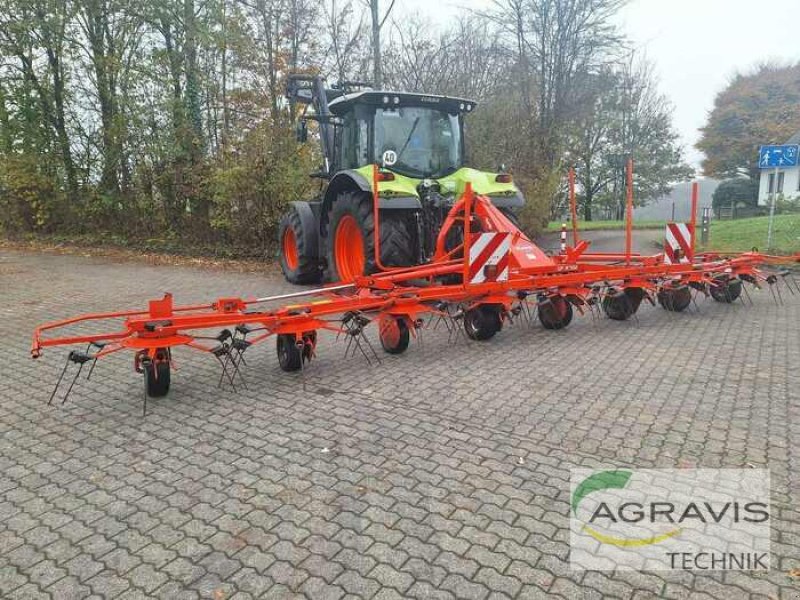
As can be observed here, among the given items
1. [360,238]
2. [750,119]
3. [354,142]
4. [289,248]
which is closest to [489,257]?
[360,238]

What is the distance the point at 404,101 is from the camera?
7.25 m

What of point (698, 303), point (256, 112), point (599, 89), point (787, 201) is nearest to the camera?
point (698, 303)

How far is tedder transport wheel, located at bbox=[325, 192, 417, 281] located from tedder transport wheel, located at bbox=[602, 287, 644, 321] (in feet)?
7.32

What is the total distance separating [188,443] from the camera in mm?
3385

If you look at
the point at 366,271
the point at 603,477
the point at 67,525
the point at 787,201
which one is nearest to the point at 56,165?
the point at 366,271

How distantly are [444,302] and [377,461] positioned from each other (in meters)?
2.41

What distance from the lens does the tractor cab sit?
726 centimetres

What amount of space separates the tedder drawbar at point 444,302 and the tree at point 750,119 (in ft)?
100

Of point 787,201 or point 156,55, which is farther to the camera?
point 787,201

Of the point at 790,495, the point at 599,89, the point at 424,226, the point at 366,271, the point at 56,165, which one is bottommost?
the point at 790,495

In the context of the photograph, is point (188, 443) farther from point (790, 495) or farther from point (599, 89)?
point (599, 89)

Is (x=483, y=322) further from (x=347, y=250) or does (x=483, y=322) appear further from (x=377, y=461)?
(x=347, y=250)

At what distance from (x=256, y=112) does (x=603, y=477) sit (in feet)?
41.2

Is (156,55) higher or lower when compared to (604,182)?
higher
